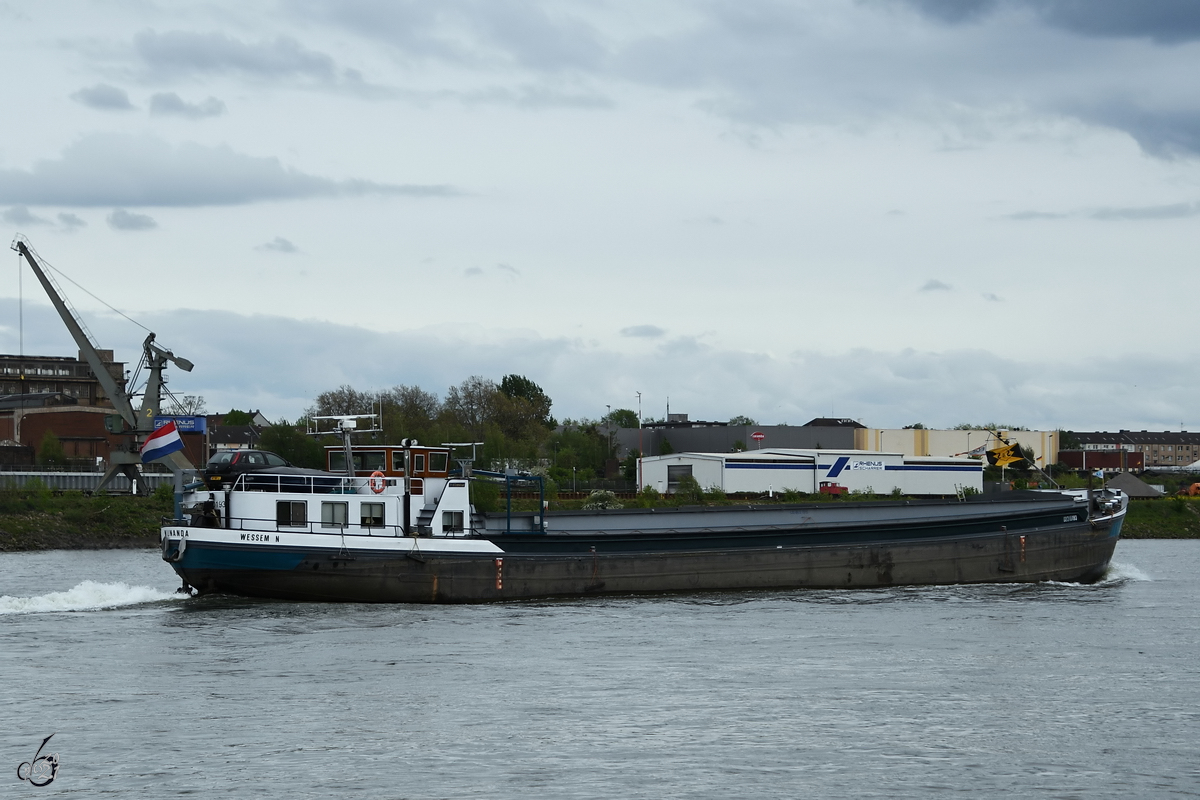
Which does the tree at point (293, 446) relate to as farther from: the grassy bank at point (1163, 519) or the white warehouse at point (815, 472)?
the grassy bank at point (1163, 519)

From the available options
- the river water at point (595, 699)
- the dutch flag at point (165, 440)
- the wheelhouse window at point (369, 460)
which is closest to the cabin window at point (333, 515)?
the wheelhouse window at point (369, 460)

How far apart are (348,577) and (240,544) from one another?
3.49 meters

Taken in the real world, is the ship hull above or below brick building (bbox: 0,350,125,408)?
below

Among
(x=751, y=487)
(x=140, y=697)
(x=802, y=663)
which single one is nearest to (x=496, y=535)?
(x=802, y=663)

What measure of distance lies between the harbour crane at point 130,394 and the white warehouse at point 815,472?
37.3 meters

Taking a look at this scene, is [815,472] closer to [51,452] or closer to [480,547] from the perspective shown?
[480,547]

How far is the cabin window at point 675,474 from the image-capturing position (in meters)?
96.9

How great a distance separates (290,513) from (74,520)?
48.5 meters

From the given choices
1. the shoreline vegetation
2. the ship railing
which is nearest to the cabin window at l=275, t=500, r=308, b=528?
the ship railing

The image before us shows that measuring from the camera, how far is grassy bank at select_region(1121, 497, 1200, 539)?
102 metres

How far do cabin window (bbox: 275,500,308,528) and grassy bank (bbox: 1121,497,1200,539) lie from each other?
7735 cm

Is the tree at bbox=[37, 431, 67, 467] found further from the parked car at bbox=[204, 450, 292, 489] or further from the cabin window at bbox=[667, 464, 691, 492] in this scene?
the cabin window at bbox=[667, 464, 691, 492]

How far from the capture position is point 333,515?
136ft

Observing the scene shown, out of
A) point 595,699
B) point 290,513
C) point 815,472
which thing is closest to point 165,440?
point 290,513
